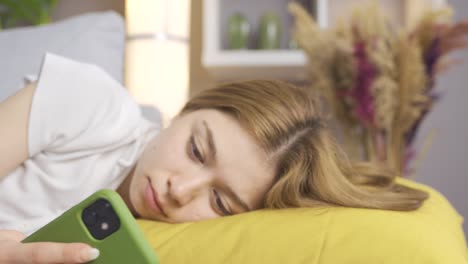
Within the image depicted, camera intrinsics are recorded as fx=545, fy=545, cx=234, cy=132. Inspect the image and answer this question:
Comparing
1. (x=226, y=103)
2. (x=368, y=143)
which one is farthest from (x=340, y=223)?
(x=368, y=143)

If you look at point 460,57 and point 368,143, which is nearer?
point 368,143

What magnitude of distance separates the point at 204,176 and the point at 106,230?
0.34 meters

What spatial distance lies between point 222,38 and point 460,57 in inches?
34.2

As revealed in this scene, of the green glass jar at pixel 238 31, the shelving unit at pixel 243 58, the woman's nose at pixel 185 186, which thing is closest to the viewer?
the woman's nose at pixel 185 186

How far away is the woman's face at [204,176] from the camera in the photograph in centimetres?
86

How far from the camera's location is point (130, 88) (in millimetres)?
1526

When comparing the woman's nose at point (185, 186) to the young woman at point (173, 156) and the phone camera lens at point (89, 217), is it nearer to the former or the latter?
the young woman at point (173, 156)

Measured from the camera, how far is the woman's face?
0.86 m

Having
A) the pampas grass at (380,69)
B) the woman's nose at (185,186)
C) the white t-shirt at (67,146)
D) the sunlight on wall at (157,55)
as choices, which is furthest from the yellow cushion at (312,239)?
the pampas grass at (380,69)

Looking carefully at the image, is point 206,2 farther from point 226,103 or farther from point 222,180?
point 222,180

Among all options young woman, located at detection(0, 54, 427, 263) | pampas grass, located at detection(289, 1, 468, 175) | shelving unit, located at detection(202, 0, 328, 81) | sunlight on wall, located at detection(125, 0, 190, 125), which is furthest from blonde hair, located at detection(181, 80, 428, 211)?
shelving unit, located at detection(202, 0, 328, 81)

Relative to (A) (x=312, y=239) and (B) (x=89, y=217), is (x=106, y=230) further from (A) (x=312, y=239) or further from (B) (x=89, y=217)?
(A) (x=312, y=239)

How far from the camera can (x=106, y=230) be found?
0.53 metres

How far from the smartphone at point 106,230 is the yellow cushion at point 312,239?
0.15 metres
